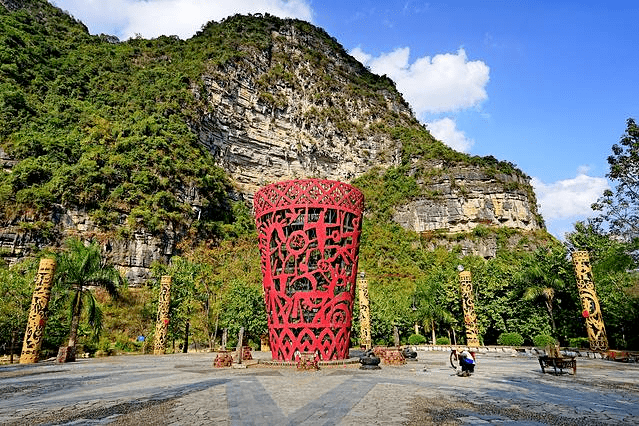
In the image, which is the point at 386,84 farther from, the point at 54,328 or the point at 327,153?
the point at 54,328

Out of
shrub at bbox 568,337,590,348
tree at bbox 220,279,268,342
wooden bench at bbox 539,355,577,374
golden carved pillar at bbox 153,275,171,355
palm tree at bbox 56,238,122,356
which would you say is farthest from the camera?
tree at bbox 220,279,268,342

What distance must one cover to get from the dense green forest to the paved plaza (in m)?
9.93

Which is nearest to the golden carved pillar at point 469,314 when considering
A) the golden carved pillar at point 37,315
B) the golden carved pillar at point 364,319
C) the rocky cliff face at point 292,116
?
the golden carved pillar at point 364,319

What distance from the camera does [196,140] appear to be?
173 ft

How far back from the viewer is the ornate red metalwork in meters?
13.8

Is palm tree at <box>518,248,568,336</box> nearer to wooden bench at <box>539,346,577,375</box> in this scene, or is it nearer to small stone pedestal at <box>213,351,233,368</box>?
wooden bench at <box>539,346,577,375</box>

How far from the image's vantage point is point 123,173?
132 feet

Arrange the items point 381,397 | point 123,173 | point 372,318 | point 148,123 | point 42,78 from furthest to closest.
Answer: point 42,78 < point 148,123 < point 123,173 < point 372,318 < point 381,397

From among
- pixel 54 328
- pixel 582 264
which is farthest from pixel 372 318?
pixel 54 328

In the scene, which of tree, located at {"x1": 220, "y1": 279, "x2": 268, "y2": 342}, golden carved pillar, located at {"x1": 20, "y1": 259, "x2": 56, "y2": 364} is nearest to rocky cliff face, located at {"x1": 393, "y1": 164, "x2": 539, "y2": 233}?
tree, located at {"x1": 220, "y1": 279, "x2": 268, "y2": 342}

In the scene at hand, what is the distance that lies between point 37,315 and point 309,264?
459 inches

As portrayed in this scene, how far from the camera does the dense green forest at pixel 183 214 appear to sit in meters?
22.0

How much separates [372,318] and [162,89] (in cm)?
4763

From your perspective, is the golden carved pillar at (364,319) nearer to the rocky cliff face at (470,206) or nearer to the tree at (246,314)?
the tree at (246,314)
